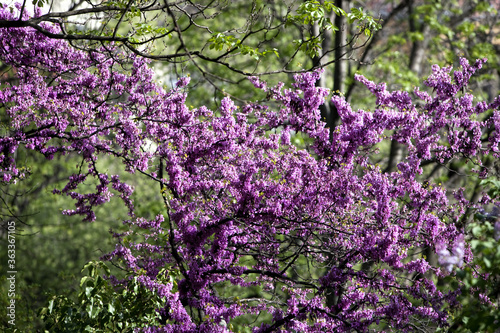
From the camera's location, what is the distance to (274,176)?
7133mm

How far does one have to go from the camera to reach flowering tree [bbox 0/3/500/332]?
6527 mm

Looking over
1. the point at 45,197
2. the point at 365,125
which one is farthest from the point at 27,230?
the point at 365,125

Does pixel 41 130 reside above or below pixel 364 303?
above

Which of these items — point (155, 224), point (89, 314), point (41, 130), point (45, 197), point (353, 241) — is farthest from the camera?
point (45, 197)

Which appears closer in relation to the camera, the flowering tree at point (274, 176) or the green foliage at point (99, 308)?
the green foliage at point (99, 308)

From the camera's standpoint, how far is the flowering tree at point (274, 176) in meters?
6.53

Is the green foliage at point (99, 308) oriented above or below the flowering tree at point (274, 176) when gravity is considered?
below

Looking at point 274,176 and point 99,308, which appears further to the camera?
point 274,176

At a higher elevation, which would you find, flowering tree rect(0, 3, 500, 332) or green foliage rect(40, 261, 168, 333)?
flowering tree rect(0, 3, 500, 332)

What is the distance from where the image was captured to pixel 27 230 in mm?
20219

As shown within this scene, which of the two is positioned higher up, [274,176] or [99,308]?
[274,176]

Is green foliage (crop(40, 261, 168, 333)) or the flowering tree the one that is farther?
the flowering tree

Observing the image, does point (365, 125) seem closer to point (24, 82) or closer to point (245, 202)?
point (245, 202)

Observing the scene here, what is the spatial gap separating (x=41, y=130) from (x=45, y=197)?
1293 cm
